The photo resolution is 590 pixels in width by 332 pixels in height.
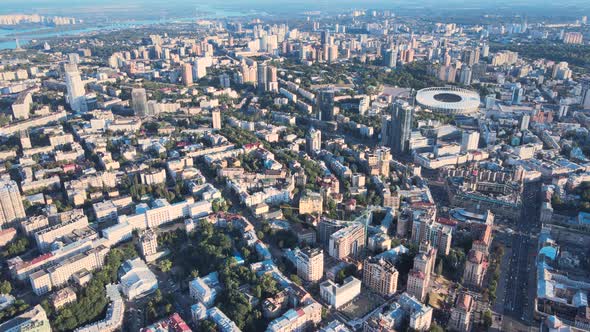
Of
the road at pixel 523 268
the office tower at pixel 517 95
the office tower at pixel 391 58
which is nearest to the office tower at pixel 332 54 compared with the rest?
the office tower at pixel 391 58

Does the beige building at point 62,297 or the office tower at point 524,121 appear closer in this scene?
the beige building at point 62,297

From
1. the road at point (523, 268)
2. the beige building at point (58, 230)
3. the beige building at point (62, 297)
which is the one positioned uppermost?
the beige building at point (58, 230)

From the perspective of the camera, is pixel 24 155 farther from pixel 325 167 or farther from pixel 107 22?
pixel 107 22

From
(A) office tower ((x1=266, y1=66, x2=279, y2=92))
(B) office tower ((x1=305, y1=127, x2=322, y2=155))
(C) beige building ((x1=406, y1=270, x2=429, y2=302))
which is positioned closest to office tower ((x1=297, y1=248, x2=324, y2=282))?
(C) beige building ((x1=406, y1=270, x2=429, y2=302))

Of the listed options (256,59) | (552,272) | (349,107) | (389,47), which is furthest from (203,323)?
(389,47)

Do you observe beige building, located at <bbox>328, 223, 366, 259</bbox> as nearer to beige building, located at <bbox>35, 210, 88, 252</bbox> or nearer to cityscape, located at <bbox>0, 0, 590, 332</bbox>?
cityscape, located at <bbox>0, 0, 590, 332</bbox>

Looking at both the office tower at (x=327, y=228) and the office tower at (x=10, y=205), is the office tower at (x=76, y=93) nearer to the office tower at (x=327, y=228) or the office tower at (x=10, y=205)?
the office tower at (x=10, y=205)
